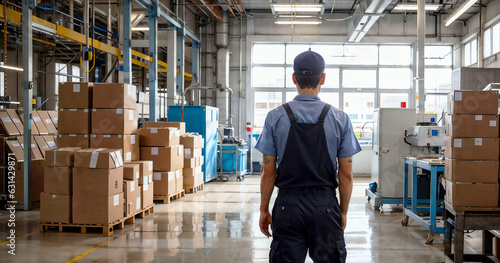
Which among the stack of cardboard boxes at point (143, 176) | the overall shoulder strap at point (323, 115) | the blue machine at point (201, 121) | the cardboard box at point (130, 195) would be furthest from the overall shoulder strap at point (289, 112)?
the blue machine at point (201, 121)

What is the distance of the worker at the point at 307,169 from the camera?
2.28 metres

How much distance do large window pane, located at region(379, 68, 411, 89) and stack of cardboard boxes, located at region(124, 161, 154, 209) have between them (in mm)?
10017

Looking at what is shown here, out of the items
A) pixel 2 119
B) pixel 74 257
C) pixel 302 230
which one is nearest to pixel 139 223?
pixel 74 257

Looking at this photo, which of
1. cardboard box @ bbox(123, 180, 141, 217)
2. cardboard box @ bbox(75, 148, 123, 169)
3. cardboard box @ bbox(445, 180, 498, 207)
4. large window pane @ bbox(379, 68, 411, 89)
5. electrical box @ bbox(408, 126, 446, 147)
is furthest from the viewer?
large window pane @ bbox(379, 68, 411, 89)

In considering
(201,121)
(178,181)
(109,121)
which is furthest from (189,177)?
(109,121)

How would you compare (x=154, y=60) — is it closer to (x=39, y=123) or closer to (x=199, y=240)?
(x=39, y=123)

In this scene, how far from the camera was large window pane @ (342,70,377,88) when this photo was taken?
49.3 feet

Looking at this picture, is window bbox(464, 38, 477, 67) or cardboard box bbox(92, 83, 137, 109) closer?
cardboard box bbox(92, 83, 137, 109)

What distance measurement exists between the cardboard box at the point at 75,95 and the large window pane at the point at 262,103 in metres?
8.98

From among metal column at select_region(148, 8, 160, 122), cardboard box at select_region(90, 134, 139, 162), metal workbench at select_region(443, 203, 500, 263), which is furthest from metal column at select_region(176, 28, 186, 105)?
metal workbench at select_region(443, 203, 500, 263)

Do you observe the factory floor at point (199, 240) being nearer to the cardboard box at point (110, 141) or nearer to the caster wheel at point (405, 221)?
the caster wheel at point (405, 221)

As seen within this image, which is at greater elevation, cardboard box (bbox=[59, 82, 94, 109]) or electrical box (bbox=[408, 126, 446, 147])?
cardboard box (bbox=[59, 82, 94, 109])

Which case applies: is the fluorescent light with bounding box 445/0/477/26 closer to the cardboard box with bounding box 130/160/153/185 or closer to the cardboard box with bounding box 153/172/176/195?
the cardboard box with bounding box 153/172/176/195

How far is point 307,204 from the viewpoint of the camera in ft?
7.57
